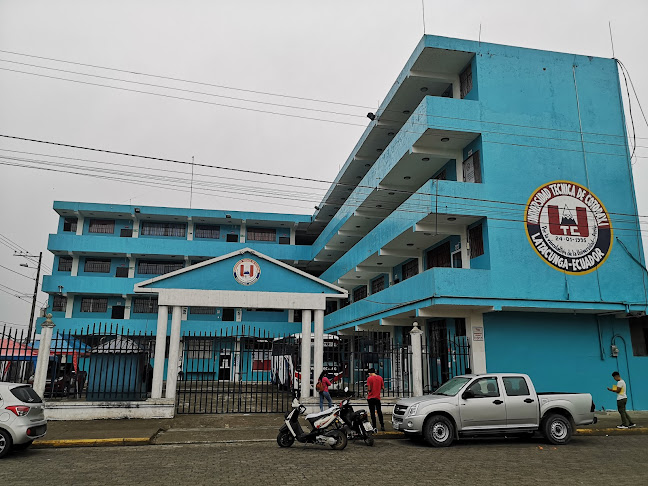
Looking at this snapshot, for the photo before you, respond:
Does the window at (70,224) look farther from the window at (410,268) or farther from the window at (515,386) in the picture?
the window at (515,386)

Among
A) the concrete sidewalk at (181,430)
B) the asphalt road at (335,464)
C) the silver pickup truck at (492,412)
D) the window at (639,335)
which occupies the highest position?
the window at (639,335)

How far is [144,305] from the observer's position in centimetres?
4028

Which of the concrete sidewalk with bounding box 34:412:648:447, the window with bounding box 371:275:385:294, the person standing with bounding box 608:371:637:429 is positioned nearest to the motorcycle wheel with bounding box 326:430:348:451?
the concrete sidewalk with bounding box 34:412:648:447

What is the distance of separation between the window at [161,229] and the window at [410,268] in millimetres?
22517

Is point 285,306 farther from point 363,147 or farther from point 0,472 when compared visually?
point 363,147

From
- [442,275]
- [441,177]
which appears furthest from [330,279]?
[442,275]

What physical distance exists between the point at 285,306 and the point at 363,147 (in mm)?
15564

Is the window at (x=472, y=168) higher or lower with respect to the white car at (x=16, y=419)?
higher

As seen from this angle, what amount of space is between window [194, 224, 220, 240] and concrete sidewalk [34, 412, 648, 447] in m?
28.6

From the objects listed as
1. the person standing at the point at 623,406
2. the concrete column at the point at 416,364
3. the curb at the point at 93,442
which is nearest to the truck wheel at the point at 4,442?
the curb at the point at 93,442

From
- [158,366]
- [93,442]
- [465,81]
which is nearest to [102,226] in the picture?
[158,366]

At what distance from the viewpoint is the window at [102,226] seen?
42562 millimetres

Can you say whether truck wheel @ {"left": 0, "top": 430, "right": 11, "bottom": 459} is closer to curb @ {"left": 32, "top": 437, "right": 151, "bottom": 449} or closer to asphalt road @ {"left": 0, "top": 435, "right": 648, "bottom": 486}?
asphalt road @ {"left": 0, "top": 435, "right": 648, "bottom": 486}

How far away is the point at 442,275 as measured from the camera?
1800 cm
